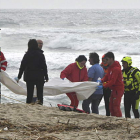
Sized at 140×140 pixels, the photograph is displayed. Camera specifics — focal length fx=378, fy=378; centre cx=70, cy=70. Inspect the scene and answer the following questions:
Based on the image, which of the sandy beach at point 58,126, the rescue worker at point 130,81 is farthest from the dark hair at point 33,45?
the rescue worker at point 130,81

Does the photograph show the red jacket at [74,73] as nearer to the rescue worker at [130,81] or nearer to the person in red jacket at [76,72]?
the person in red jacket at [76,72]

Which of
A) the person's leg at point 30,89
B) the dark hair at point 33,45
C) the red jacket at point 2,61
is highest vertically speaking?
the dark hair at point 33,45

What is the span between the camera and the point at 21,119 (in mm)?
5809

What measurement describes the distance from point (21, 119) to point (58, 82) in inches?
85.3

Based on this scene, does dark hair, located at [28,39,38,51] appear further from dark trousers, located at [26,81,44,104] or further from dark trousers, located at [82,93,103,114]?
dark trousers, located at [82,93,103,114]

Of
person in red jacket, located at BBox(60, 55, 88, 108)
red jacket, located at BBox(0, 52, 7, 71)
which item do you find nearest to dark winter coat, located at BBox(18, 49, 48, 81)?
person in red jacket, located at BBox(60, 55, 88, 108)

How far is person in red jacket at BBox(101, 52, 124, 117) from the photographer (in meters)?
7.05

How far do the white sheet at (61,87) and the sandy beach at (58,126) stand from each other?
94cm

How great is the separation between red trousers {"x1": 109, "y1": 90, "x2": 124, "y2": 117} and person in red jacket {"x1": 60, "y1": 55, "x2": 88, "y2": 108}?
77cm

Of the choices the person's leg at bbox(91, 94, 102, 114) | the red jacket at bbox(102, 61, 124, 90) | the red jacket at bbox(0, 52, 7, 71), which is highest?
the red jacket at bbox(0, 52, 7, 71)

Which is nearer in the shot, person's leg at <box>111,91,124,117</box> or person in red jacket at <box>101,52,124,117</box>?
person in red jacket at <box>101,52,124,117</box>

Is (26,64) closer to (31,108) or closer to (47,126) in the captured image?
(31,108)

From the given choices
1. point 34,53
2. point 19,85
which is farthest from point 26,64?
point 19,85

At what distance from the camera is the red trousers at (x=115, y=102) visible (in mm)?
7251
